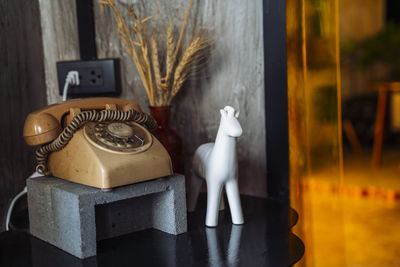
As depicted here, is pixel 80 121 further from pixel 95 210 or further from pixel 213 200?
pixel 213 200

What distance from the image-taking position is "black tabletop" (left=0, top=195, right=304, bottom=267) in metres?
0.78

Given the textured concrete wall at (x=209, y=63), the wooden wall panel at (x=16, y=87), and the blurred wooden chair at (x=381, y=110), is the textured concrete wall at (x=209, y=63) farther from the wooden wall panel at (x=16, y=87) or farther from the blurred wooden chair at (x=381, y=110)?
the blurred wooden chair at (x=381, y=110)

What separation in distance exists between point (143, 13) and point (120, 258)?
2.28ft

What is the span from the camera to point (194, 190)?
1035mm

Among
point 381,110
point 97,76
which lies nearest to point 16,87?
point 97,76

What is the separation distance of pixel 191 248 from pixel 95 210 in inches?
8.0

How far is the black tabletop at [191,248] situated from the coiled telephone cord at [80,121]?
0.54 ft

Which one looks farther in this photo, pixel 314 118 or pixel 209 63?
pixel 314 118

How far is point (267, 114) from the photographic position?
1.13 metres

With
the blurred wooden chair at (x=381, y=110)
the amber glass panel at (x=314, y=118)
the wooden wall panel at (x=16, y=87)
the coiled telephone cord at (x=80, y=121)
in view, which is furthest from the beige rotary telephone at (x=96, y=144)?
the blurred wooden chair at (x=381, y=110)

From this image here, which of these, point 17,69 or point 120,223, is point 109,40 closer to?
point 17,69

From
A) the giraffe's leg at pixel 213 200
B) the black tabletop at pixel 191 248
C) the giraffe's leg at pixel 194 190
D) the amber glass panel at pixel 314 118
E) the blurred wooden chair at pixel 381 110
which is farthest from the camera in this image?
the blurred wooden chair at pixel 381 110

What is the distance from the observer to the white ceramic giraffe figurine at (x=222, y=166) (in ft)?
2.88

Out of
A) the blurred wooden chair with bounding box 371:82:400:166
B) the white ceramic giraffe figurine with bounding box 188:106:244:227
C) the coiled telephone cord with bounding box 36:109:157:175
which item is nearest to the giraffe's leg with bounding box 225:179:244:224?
the white ceramic giraffe figurine with bounding box 188:106:244:227
